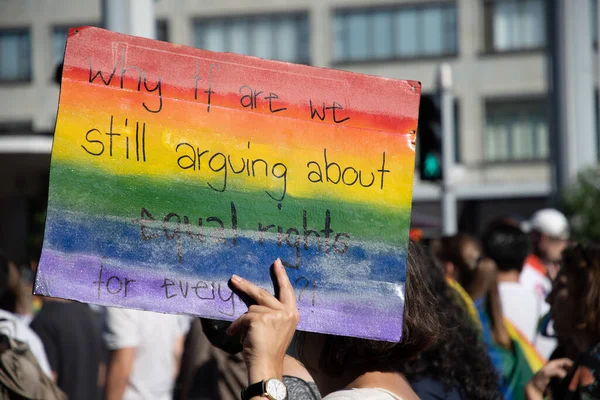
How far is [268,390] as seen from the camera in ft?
6.56

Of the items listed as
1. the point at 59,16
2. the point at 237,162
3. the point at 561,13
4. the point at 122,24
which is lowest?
the point at 237,162

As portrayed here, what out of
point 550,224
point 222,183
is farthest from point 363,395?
point 550,224

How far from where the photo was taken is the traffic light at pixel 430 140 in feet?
33.7

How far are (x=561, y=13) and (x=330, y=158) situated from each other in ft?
32.8

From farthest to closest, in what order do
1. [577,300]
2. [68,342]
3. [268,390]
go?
1. [68,342]
2. [577,300]
3. [268,390]

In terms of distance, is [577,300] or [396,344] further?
[577,300]

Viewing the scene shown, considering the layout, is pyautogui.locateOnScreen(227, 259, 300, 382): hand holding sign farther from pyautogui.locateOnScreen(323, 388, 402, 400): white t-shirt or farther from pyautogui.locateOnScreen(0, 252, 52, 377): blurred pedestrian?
pyautogui.locateOnScreen(0, 252, 52, 377): blurred pedestrian

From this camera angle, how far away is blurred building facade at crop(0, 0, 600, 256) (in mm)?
30438

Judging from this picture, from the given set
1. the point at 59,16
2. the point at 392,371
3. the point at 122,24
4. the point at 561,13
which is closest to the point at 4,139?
the point at 561,13

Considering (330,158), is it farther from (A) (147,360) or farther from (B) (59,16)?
(B) (59,16)

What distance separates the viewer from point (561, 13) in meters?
11.5

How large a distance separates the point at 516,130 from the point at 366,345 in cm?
2975

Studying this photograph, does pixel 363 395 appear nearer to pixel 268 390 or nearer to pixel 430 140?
pixel 268 390

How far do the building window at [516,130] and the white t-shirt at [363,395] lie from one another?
1146 inches
